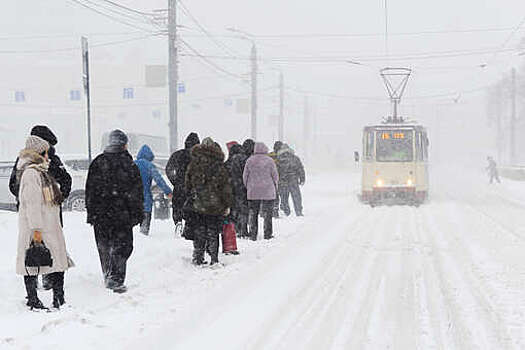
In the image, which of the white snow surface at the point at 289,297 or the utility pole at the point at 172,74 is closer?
the white snow surface at the point at 289,297

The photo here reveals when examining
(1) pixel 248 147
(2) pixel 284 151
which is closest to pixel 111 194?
(1) pixel 248 147

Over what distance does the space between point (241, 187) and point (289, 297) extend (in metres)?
4.34

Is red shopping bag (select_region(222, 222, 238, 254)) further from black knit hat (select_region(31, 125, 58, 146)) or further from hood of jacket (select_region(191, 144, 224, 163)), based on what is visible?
black knit hat (select_region(31, 125, 58, 146))

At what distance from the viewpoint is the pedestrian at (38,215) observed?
597cm

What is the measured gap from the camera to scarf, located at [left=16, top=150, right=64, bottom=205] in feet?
19.9

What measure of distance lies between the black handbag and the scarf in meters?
0.43

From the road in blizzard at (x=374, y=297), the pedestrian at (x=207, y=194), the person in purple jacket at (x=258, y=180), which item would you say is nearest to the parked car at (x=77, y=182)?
the person in purple jacket at (x=258, y=180)

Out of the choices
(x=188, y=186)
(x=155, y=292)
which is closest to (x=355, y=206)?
(x=188, y=186)

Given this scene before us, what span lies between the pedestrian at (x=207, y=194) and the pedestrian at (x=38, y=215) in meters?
2.55

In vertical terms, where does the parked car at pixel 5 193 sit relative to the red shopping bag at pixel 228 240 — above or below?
above

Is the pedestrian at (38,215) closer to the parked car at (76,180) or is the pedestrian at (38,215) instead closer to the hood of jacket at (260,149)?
the hood of jacket at (260,149)

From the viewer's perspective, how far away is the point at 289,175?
15797mm

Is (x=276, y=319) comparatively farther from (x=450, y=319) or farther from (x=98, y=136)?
(x=98, y=136)

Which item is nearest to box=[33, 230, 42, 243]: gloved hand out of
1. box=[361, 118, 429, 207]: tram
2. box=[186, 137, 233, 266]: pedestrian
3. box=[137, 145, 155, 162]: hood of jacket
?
box=[186, 137, 233, 266]: pedestrian
